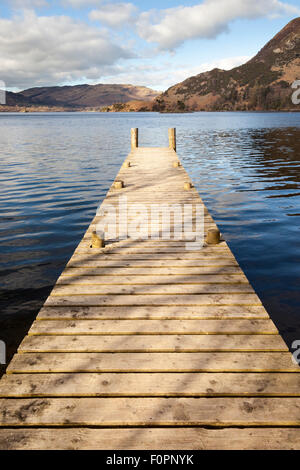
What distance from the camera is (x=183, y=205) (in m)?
9.38

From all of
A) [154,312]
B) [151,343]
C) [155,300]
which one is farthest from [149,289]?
[151,343]

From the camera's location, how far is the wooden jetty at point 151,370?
2562 millimetres

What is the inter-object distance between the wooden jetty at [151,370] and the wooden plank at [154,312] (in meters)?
0.01

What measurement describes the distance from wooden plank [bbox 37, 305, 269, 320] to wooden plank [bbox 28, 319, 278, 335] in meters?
0.08

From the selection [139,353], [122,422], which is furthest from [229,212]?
[122,422]

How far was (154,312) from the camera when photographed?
4137 millimetres

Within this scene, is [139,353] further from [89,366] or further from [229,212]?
[229,212]

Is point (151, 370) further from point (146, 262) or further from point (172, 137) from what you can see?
point (172, 137)

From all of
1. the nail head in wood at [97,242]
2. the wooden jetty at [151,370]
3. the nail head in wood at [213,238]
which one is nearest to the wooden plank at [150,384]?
the wooden jetty at [151,370]

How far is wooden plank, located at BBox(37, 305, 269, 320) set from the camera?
4.04 metres

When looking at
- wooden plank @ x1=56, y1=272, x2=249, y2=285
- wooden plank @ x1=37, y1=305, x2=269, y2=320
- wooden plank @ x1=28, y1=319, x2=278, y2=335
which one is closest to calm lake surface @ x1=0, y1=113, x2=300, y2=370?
wooden plank @ x1=56, y1=272, x2=249, y2=285

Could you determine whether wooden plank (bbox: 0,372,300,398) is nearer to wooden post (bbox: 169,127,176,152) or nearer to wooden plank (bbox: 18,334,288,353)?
wooden plank (bbox: 18,334,288,353)

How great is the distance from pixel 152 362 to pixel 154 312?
2.98 ft

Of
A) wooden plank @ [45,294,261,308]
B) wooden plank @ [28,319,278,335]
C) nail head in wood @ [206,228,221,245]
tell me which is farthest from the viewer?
nail head in wood @ [206,228,221,245]
